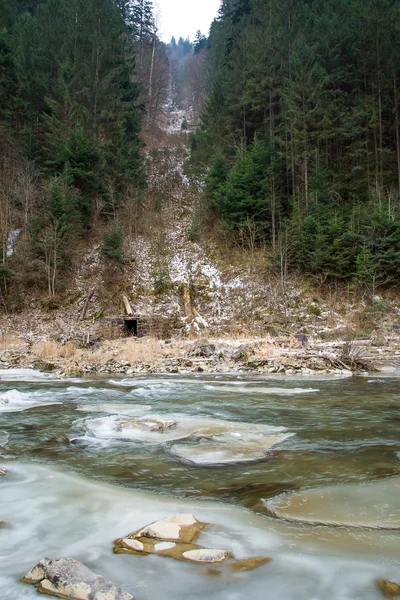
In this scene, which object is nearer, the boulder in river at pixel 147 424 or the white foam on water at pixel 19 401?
the boulder in river at pixel 147 424

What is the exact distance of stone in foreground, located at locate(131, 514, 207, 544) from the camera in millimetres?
2506

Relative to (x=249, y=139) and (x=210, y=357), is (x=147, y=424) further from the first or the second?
(x=249, y=139)

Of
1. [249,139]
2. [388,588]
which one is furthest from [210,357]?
[249,139]

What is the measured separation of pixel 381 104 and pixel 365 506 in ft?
86.1

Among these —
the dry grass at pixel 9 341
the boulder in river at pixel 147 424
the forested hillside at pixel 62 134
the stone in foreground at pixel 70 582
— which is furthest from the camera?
the forested hillside at pixel 62 134

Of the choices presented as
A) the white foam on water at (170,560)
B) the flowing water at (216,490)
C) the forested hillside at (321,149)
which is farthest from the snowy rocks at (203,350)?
the white foam on water at (170,560)

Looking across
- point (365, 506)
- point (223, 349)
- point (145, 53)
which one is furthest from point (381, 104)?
point (145, 53)

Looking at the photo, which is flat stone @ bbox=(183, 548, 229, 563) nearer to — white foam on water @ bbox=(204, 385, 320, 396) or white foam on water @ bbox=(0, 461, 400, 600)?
white foam on water @ bbox=(0, 461, 400, 600)

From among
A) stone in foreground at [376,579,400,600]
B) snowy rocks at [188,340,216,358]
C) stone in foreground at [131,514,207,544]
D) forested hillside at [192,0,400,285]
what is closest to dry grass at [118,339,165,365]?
snowy rocks at [188,340,216,358]

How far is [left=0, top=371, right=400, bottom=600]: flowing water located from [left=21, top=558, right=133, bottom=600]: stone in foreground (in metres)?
0.08

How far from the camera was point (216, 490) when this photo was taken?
345 centimetres

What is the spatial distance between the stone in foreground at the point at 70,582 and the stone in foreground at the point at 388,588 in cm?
117

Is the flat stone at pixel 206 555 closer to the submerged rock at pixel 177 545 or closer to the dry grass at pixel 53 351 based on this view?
the submerged rock at pixel 177 545

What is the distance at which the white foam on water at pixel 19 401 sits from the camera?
281 inches
